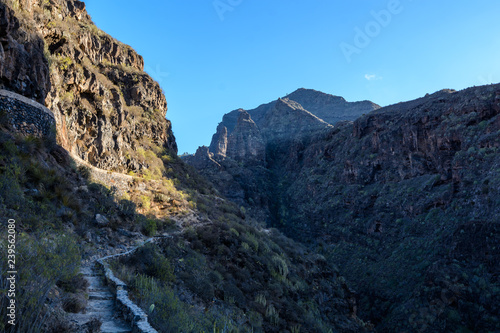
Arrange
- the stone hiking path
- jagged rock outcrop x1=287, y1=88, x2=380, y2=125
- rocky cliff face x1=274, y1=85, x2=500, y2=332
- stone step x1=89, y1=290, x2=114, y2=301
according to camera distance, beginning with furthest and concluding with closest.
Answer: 1. jagged rock outcrop x1=287, y1=88, x2=380, y2=125
2. rocky cliff face x1=274, y1=85, x2=500, y2=332
3. stone step x1=89, y1=290, x2=114, y2=301
4. the stone hiking path

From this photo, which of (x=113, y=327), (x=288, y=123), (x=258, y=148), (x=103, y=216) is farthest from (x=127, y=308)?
(x=288, y=123)

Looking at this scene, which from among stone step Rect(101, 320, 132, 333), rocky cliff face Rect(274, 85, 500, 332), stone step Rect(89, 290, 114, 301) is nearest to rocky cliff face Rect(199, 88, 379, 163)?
rocky cliff face Rect(274, 85, 500, 332)

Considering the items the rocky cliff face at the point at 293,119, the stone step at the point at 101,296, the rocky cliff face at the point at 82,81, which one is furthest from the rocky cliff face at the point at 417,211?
the rocky cliff face at the point at 293,119

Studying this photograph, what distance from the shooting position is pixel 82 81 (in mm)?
19922

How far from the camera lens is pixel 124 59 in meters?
29.8

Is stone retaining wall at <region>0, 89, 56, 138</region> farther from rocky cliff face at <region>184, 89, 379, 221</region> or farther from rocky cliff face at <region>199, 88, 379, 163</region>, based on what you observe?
rocky cliff face at <region>199, 88, 379, 163</region>

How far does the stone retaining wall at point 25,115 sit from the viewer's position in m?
10.3

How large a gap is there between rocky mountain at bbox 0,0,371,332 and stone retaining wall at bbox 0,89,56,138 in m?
0.05

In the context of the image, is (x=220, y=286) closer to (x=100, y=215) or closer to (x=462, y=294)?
(x=100, y=215)

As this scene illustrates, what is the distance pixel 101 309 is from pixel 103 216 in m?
7.29

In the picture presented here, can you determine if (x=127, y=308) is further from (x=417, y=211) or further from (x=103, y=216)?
(x=417, y=211)

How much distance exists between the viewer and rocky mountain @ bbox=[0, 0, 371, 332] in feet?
17.1

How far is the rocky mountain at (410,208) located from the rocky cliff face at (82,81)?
27.3 m

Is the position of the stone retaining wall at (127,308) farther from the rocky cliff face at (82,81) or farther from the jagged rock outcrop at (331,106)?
the jagged rock outcrop at (331,106)
